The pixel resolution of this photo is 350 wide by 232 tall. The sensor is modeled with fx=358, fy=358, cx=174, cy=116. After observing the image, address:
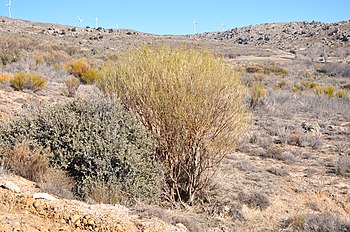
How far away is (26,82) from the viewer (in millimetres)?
13875

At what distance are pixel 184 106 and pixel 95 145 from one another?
1.54 metres

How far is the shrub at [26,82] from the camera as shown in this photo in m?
13.8

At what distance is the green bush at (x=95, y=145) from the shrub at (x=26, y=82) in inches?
344

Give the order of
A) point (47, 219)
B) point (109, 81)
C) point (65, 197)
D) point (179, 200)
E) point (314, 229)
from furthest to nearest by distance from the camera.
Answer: point (109, 81), point (179, 200), point (314, 229), point (65, 197), point (47, 219)

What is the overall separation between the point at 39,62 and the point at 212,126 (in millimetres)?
19200

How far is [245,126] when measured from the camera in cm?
652

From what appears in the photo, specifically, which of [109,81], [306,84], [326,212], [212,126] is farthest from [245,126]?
[306,84]

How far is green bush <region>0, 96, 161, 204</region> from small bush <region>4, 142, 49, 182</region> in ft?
0.62

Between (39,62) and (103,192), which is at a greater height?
(39,62)

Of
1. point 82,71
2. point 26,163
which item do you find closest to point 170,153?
point 26,163

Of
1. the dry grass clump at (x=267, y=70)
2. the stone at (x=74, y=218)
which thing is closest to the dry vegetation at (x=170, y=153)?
the stone at (x=74, y=218)

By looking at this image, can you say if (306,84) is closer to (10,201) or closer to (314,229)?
(314,229)

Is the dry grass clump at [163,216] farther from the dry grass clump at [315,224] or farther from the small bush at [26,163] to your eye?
the dry grass clump at [315,224]

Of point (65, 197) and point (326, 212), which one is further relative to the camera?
point (326, 212)
